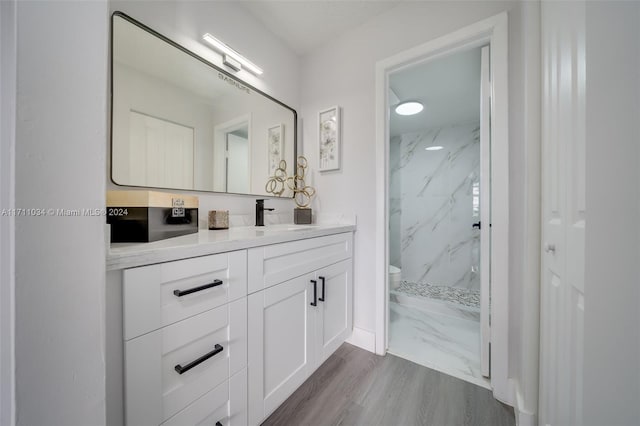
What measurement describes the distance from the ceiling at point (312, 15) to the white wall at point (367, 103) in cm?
6

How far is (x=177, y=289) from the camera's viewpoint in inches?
27.8

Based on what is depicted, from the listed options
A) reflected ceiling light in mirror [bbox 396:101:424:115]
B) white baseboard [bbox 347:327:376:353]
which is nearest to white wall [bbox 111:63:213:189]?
white baseboard [bbox 347:327:376:353]

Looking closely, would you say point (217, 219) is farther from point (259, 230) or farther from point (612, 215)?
point (612, 215)

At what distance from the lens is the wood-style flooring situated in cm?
108

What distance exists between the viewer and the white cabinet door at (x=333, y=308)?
4.46ft

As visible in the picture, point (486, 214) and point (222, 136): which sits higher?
point (222, 136)

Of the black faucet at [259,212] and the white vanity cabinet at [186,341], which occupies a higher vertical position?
the black faucet at [259,212]

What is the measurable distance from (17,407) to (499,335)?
1744mm

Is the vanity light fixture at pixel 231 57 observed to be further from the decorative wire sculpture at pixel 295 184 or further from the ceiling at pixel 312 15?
the decorative wire sculpture at pixel 295 184

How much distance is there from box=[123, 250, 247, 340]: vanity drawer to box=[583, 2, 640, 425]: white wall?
969 millimetres

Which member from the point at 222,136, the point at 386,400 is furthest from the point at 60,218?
the point at 386,400

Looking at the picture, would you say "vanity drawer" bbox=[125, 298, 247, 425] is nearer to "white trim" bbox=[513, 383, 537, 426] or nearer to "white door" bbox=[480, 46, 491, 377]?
"white trim" bbox=[513, 383, 537, 426]

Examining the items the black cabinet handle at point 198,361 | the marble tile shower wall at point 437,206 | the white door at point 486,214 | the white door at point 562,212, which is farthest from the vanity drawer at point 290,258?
the marble tile shower wall at point 437,206

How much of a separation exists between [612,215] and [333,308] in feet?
4.34
